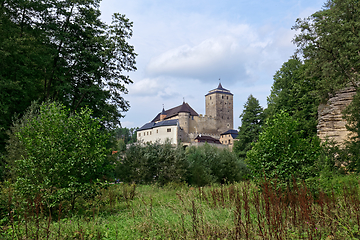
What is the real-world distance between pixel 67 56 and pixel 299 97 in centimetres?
1992

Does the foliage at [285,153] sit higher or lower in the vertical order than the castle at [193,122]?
lower

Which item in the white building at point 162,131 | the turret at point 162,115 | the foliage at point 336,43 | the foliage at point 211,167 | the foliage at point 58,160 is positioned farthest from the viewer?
the turret at point 162,115

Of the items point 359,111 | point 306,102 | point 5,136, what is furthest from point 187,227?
point 306,102

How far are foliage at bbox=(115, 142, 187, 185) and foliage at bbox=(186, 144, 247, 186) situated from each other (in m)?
0.81

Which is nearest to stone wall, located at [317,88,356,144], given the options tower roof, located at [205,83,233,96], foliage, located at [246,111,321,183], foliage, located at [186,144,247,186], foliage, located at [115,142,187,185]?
foliage, located at [186,144,247,186]

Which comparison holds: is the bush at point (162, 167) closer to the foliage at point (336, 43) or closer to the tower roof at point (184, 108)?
the foliage at point (336, 43)

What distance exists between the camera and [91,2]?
18.4m

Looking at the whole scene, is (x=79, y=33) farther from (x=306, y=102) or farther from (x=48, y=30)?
(x=306, y=102)

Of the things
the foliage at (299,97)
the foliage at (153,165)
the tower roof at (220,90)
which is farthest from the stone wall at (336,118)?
the tower roof at (220,90)

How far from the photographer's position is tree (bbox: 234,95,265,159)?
104ft

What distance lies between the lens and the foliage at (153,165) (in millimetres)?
16047

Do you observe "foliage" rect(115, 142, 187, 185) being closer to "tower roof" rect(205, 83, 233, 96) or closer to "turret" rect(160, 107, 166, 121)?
"turret" rect(160, 107, 166, 121)

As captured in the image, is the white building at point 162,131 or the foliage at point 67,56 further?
the white building at point 162,131

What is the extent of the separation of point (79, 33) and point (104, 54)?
372 centimetres
